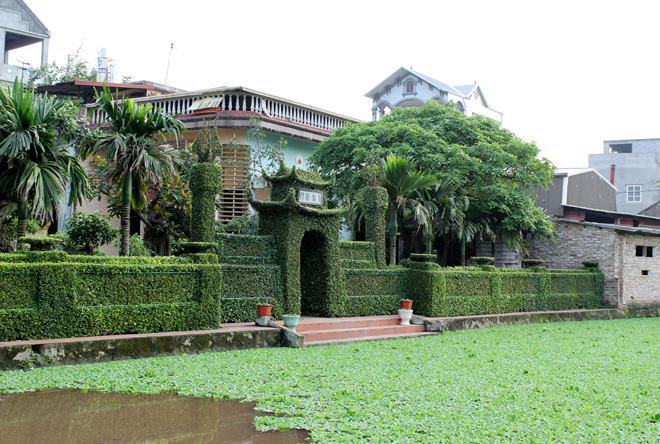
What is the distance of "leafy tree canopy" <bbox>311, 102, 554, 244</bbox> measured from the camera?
19.6 meters

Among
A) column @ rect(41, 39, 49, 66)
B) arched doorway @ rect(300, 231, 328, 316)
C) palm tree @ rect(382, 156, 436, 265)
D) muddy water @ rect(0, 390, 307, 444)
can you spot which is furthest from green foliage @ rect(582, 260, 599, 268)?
column @ rect(41, 39, 49, 66)

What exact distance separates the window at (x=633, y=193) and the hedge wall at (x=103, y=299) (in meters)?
33.2

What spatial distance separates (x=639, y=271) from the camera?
75.9 feet

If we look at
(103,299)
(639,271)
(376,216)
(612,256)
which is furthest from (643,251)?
(103,299)

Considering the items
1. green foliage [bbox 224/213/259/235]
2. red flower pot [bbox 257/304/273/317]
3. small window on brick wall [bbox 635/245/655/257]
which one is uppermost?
green foliage [bbox 224/213/259/235]

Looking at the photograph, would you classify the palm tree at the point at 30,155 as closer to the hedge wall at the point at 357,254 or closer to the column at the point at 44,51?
the hedge wall at the point at 357,254

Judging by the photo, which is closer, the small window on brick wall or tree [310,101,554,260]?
tree [310,101,554,260]

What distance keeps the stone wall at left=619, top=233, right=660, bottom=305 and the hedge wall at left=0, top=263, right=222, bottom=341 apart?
610 inches

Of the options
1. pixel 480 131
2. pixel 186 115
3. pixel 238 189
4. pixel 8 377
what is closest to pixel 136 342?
pixel 8 377

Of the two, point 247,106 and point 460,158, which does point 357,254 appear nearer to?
point 460,158

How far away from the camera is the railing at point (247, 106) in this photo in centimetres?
2002

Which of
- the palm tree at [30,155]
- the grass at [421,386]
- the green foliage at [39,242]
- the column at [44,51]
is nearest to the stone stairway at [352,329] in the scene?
the grass at [421,386]

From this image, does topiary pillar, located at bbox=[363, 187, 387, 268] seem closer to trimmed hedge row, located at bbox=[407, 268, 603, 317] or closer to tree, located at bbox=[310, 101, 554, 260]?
trimmed hedge row, located at bbox=[407, 268, 603, 317]

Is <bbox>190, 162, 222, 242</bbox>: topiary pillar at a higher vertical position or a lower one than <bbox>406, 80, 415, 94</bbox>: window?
lower
